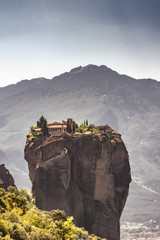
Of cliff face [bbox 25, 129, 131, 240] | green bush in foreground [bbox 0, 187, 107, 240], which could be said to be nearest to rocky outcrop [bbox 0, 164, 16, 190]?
cliff face [bbox 25, 129, 131, 240]

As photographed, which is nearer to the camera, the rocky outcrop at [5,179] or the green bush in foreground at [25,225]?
the green bush in foreground at [25,225]

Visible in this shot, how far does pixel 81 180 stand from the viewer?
10806cm

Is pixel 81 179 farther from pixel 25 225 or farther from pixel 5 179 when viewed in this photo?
pixel 25 225

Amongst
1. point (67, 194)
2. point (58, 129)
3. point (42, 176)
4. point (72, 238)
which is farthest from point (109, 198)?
point (72, 238)

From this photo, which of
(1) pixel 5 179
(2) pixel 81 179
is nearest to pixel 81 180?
(2) pixel 81 179

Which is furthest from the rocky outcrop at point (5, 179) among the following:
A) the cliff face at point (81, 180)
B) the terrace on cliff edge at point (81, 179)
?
the cliff face at point (81, 180)

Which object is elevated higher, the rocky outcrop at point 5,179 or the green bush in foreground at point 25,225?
the green bush in foreground at point 25,225

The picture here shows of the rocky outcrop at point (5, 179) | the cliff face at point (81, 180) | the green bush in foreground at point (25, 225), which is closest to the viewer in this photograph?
the green bush in foreground at point (25, 225)

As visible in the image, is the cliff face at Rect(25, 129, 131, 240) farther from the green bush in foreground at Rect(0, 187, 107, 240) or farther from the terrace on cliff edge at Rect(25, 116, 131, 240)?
the green bush in foreground at Rect(0, 187, 107, 240)

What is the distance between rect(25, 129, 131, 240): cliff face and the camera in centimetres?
10412

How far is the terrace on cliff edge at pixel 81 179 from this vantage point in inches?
4099

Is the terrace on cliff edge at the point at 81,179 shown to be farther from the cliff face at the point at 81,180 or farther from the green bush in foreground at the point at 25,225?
the green bush in foreground at the point at 25,225

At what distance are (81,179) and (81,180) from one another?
0.28 metres

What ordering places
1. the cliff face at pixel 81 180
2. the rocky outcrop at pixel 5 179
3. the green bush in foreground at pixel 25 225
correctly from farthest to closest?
the rocky outcrop at pixel 5 179 < the cliff face at pixel 81 180 < the green bush in foreground at pixel 25 225
